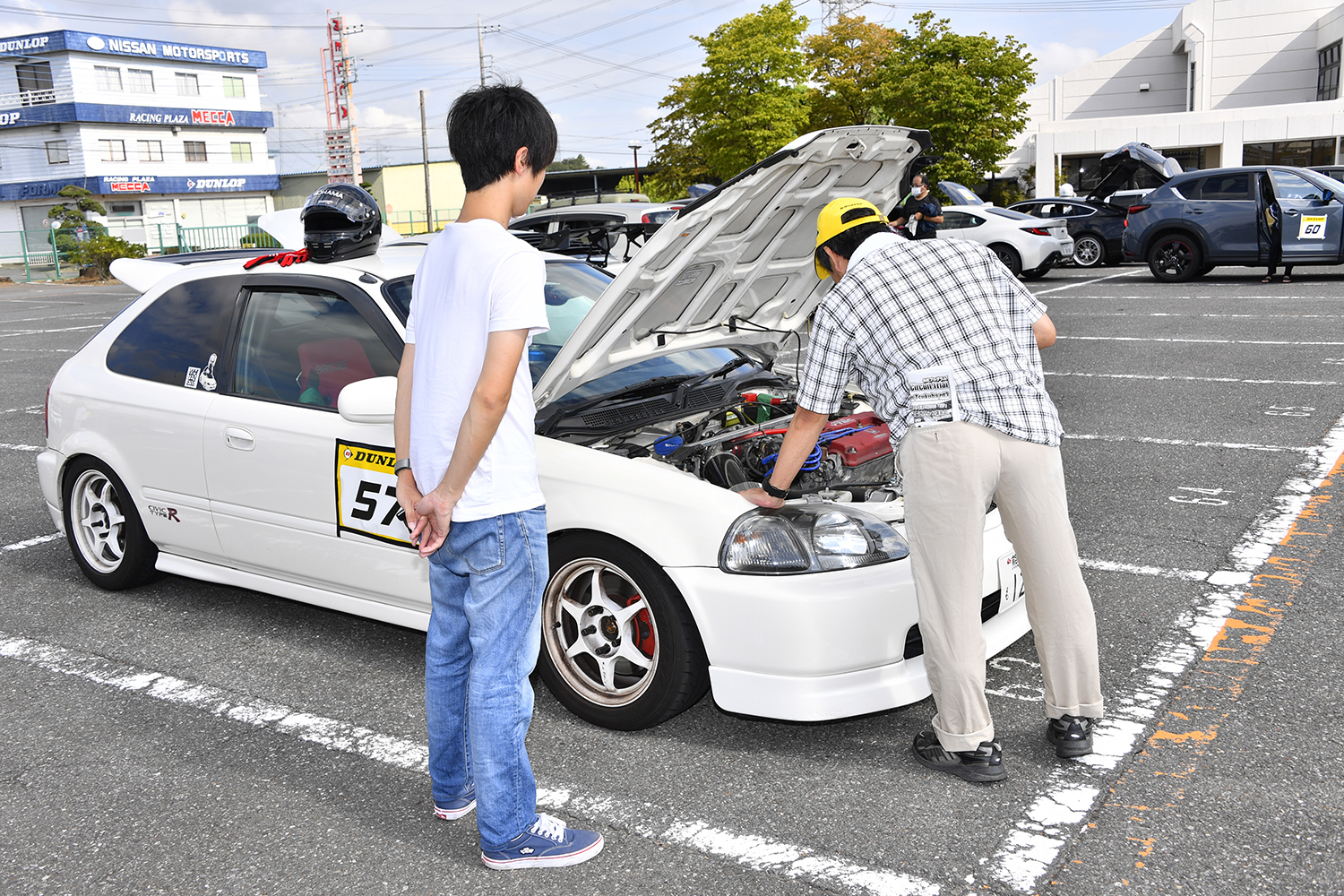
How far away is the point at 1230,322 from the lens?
37.4 feet

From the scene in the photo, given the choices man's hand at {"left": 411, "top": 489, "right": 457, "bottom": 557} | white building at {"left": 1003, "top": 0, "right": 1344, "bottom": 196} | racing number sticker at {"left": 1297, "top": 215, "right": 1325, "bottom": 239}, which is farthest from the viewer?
white building at {"left": 1003, "top": 0, "right": 1344, "bottom": 196}

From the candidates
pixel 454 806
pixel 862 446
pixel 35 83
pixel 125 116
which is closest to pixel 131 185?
pixel 125 116

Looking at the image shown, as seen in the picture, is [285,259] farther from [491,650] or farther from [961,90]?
[961,90]

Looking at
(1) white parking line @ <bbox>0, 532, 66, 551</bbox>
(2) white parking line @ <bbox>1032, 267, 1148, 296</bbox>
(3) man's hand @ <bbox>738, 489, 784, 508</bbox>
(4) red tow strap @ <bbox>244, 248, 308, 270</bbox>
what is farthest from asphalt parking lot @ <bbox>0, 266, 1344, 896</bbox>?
(2) white parking line @ <bbox>1032, 267, 1148, 296</bbox>

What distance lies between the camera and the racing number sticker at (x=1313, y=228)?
14.4 metres

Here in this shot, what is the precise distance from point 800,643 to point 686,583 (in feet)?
1.17

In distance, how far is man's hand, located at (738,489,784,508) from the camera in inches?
119

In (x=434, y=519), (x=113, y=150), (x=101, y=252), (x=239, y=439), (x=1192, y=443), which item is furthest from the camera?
(x=113, y=150)

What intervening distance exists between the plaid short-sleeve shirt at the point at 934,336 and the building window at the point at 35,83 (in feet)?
208

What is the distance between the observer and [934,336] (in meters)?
2.82

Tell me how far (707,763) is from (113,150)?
205ft

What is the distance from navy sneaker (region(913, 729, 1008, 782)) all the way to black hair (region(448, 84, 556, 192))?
1.94 m

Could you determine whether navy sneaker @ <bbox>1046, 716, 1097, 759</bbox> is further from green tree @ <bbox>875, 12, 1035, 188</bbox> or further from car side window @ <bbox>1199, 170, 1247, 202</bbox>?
green tree @ <bbox>875, 12, 1035, 188</bbox>

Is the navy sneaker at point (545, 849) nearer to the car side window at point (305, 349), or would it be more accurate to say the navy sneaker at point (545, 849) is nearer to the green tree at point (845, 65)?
the car side window at point (305, 349)
